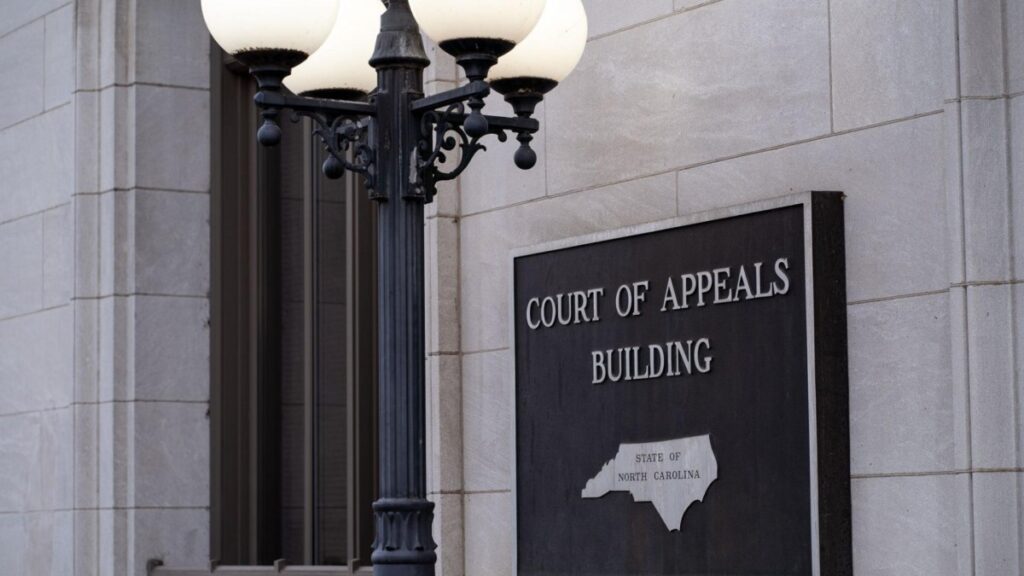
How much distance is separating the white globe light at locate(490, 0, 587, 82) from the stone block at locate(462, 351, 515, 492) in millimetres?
2216

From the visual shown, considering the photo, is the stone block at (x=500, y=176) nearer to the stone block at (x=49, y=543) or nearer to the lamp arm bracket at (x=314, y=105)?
the lamp arm bracket at (x=314, y=105)

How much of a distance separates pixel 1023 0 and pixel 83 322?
22.4ft

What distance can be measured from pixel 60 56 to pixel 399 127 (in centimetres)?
660

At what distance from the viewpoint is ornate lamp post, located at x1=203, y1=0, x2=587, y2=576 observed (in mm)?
5871

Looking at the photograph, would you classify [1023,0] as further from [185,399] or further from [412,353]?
[185,399]

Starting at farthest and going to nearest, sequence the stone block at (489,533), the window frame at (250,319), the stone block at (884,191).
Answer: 1. the window frame at (250,319)
2. the stone block at (489,533)
3. the stone block at (884,191)

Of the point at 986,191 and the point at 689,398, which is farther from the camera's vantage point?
the point at 689,398

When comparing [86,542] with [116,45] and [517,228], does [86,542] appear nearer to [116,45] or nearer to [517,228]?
[116,45]

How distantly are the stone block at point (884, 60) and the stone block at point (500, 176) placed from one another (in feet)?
6.12

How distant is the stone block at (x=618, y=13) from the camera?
816 cm

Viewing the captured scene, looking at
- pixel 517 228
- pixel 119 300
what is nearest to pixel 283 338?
pixel 119 300

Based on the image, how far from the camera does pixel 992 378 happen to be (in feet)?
20.7

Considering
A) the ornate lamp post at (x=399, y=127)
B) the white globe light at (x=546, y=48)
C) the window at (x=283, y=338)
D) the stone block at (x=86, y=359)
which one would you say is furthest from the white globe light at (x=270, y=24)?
the stone block at (x=86, y=359)

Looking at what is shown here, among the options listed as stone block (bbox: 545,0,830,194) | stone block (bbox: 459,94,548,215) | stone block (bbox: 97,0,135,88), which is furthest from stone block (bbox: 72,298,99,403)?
stone block (bbox: 545,0,830,194)
